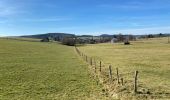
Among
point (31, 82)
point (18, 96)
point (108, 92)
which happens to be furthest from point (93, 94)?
point (31, 82)

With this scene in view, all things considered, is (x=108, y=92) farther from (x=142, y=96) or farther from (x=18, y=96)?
(x=18, y=96)

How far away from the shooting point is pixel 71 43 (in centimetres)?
18688

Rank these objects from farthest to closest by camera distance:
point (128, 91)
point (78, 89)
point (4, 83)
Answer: point (4, 83), point (78, 89), point (128, 91)

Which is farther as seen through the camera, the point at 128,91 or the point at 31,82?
the point at 31,82

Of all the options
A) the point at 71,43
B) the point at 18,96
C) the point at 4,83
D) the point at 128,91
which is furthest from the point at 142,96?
the point at 71,43

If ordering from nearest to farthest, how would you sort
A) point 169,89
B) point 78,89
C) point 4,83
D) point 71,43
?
point 169,89 → point 78,89 → point 4,83 → point 71,43

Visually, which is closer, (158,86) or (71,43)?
(158,86)

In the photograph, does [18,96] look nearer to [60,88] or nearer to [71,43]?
[60,88]

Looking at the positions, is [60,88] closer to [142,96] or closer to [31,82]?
[31,82]

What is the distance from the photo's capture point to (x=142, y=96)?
16.2 m

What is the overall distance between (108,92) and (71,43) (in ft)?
553

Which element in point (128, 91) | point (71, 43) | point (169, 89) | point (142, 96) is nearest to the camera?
point (142, 96)

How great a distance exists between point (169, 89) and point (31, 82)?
991 centimetres

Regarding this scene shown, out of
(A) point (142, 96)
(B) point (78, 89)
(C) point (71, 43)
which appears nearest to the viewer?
(A) point (142, 96)
